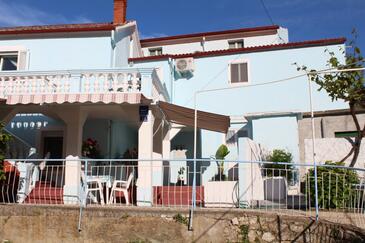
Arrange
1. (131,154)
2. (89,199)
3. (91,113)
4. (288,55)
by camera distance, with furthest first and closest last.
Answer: (288,55), (131,154), (91,113), (89,199)

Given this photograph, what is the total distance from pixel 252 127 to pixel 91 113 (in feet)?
25.9

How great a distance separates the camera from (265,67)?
64.5ft

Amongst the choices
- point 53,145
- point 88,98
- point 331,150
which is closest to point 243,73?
point 331,150

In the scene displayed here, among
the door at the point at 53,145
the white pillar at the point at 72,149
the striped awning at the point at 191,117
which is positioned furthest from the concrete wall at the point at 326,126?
the door at the point at 53,145

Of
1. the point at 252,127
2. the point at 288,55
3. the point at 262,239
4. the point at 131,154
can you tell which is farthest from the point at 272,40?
the point at 262,239

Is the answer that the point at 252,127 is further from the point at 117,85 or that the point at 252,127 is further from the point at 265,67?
the point at 117,85

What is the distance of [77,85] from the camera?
13109 millimetres

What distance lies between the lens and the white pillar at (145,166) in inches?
472

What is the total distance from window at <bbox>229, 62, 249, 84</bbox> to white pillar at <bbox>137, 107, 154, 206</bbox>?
27.0ft

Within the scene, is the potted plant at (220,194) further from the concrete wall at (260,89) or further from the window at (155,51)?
the window at (155,51)

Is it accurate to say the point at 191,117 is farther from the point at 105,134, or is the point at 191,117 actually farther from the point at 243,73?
the point at 243,73

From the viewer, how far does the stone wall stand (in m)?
9.14

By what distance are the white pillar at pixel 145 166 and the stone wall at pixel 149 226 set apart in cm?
195

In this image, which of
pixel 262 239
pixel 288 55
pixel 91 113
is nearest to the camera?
pixel 262 239
